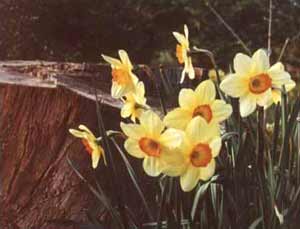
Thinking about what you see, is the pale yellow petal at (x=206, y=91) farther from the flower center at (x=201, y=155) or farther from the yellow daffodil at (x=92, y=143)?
the yellow daffodil at (x=92, y=143)

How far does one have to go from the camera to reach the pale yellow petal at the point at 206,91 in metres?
1.00

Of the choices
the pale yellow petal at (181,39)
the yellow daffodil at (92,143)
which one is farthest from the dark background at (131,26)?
the yellow daffodil at (92,143)

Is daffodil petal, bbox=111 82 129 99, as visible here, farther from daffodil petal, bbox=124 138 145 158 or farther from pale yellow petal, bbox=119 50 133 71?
daffodil petal, bbox=124 138 145 158

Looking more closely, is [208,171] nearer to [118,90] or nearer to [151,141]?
[151,141]

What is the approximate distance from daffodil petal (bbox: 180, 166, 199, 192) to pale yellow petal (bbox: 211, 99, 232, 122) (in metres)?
0.07

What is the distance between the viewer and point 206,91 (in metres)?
1.00

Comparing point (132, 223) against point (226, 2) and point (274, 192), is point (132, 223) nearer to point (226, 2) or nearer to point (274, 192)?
point (274, 192)

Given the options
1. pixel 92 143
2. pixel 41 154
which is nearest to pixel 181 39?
pixel 92 143

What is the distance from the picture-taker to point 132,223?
1147 millimetres

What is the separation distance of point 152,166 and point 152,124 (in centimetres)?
5

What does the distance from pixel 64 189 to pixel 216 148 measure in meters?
0.88

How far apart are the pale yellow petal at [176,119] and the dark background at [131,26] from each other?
3032mm

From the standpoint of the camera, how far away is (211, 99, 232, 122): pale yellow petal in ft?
3.27

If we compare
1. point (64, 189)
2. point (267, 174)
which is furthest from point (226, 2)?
point (267, 174)
